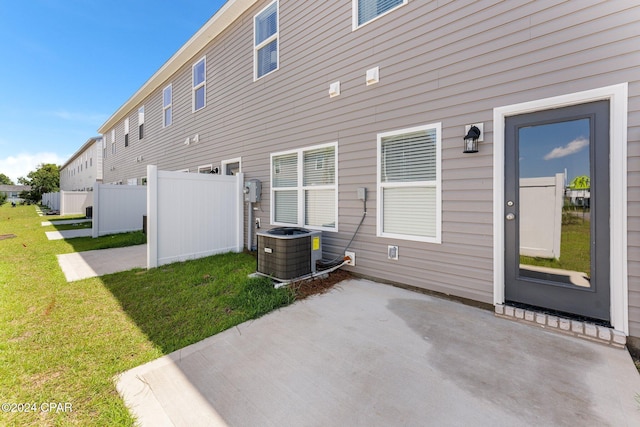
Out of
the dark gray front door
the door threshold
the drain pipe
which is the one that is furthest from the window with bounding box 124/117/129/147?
the door threshold

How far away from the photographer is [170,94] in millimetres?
9352

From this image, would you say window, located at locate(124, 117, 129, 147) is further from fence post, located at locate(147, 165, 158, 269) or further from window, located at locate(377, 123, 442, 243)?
window, located at locate(377, 123, 442, 243)

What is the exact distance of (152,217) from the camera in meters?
4.69

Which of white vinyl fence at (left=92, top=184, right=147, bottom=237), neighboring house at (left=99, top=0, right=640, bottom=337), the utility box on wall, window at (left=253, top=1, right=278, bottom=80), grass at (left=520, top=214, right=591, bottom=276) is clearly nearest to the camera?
neighboring house at (left=99, top=0, right=640, bottom=337)

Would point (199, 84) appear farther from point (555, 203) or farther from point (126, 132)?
point (555, 203)

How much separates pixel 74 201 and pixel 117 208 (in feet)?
34.2

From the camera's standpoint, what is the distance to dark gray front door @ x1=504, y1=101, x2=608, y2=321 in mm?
2346

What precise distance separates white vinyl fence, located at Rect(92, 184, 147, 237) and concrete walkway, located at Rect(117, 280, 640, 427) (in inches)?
334

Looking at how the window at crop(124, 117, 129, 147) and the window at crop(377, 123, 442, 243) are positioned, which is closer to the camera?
the window at crop(377, 123, 442, 243)

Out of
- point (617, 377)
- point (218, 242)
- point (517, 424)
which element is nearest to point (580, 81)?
point (617, 377)

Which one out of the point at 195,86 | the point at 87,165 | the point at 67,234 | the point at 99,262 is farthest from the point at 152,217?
the point at 87,165

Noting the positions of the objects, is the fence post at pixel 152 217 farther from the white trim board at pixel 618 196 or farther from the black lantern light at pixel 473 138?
the white trim board at pixel 618 196

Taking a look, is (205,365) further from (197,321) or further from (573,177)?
(573,177)

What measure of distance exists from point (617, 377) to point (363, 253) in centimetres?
267
